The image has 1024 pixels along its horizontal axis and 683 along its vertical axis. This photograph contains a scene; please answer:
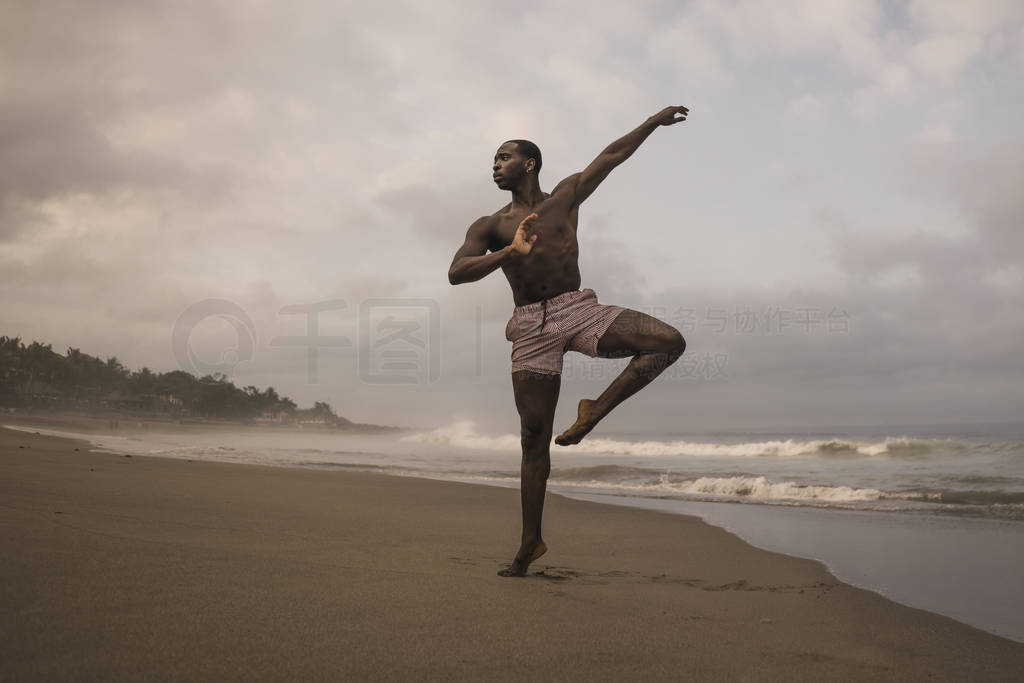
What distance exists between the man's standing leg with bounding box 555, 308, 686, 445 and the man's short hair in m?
1.10

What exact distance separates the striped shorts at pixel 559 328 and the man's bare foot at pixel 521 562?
3.19ft

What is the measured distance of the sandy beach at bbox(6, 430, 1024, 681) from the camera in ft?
6.40

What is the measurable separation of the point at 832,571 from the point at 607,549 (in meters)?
1.51

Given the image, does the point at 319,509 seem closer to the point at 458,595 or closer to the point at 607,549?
the point at 607,549

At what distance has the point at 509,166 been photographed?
4.14 m

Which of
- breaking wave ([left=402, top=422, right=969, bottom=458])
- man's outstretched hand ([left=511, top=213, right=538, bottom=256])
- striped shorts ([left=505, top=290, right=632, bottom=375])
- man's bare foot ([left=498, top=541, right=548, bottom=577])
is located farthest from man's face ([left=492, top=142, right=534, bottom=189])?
breaking wave ([left=402, top=422, right=969, bottom=458])

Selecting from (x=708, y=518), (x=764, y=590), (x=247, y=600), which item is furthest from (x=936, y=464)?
(x=247, y=600)

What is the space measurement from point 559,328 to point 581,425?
1.82 ft

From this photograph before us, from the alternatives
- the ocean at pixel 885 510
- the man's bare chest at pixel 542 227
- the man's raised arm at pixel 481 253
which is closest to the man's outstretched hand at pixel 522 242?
the man's raised arm at pixel 481 253

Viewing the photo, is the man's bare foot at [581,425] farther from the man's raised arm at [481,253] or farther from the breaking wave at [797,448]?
the breaking wave at [797,448]

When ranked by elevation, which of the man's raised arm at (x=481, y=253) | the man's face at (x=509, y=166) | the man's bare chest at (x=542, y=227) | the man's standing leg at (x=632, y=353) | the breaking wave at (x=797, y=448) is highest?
the man's face at (x=509, y=166)

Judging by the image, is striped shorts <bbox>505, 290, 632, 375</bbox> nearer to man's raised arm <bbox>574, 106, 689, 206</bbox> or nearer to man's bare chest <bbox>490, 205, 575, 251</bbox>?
man's bare chest <bbox>490, 205, 575, 251</bbox>

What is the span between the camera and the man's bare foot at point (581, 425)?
3795mm

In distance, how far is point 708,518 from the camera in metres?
7.66
